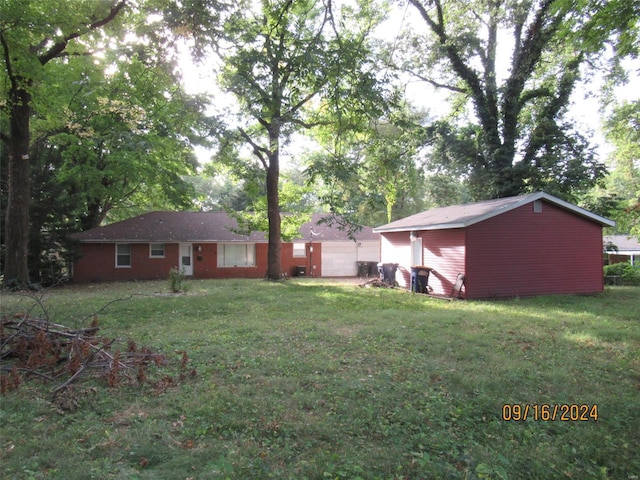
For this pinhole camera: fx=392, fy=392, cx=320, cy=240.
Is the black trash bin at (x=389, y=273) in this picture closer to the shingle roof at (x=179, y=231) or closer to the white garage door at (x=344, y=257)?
the shingle roof at (x=179, y=231)

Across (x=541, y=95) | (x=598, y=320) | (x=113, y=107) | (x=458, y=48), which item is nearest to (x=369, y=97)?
(x=598, y=320)

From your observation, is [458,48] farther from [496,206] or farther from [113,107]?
[113,107]

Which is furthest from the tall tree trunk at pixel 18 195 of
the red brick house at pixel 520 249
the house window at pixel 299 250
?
the red brick house at pixel 520 249

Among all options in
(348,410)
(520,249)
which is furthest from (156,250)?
(348,410)

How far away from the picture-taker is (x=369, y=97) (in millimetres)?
5945

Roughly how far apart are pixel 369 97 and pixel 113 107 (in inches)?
442

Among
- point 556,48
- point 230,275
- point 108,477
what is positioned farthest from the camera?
point 230,275

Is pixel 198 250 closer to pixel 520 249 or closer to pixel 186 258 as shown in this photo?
pixel 186 258

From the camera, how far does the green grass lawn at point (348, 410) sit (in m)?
3.03

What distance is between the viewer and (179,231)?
21734 millimetres

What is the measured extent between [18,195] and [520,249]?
17.2 metres

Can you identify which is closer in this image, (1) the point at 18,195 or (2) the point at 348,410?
(2) the point at 348,410

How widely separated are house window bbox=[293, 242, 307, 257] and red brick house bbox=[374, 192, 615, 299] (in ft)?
33.6
